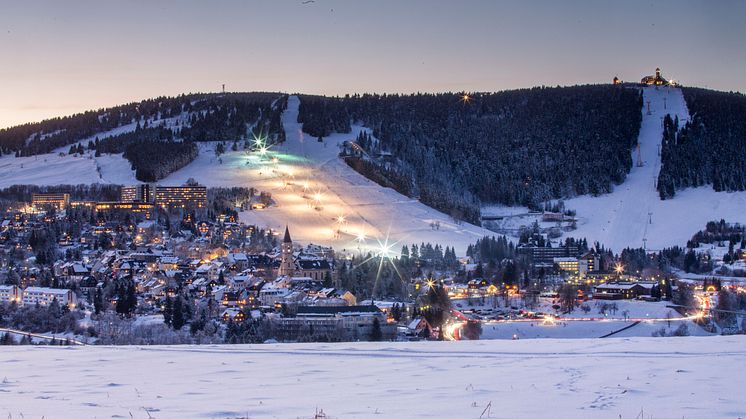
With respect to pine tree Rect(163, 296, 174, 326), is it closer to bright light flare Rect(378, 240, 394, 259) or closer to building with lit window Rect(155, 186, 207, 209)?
bright light flare Rect(378, 240, 394, 259)

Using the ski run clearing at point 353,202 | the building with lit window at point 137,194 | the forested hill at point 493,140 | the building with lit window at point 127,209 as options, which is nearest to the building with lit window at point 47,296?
Answer: the ski run clearing at point 353,202

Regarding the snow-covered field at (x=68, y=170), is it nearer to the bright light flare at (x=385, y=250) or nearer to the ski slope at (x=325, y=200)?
the ski slope at (x=325, y=200)

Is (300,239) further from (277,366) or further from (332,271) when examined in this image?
(277,366)

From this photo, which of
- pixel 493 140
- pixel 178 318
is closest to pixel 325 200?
pixel 493 140

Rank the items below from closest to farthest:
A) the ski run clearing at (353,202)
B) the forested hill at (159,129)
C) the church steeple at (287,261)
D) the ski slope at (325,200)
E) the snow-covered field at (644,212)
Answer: the church steeple at (287,261), the ski slope at (325,200), the ski run clearing at (353,202), the snow-covered field at (644,212), the forested hill at (159,129)

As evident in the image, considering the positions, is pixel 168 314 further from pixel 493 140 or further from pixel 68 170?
pixel 493 140

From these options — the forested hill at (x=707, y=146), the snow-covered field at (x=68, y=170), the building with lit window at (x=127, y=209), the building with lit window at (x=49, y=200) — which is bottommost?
the building with lit window at (x=127, y=209)

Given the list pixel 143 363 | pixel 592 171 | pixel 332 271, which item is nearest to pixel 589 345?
pixel 143 363
